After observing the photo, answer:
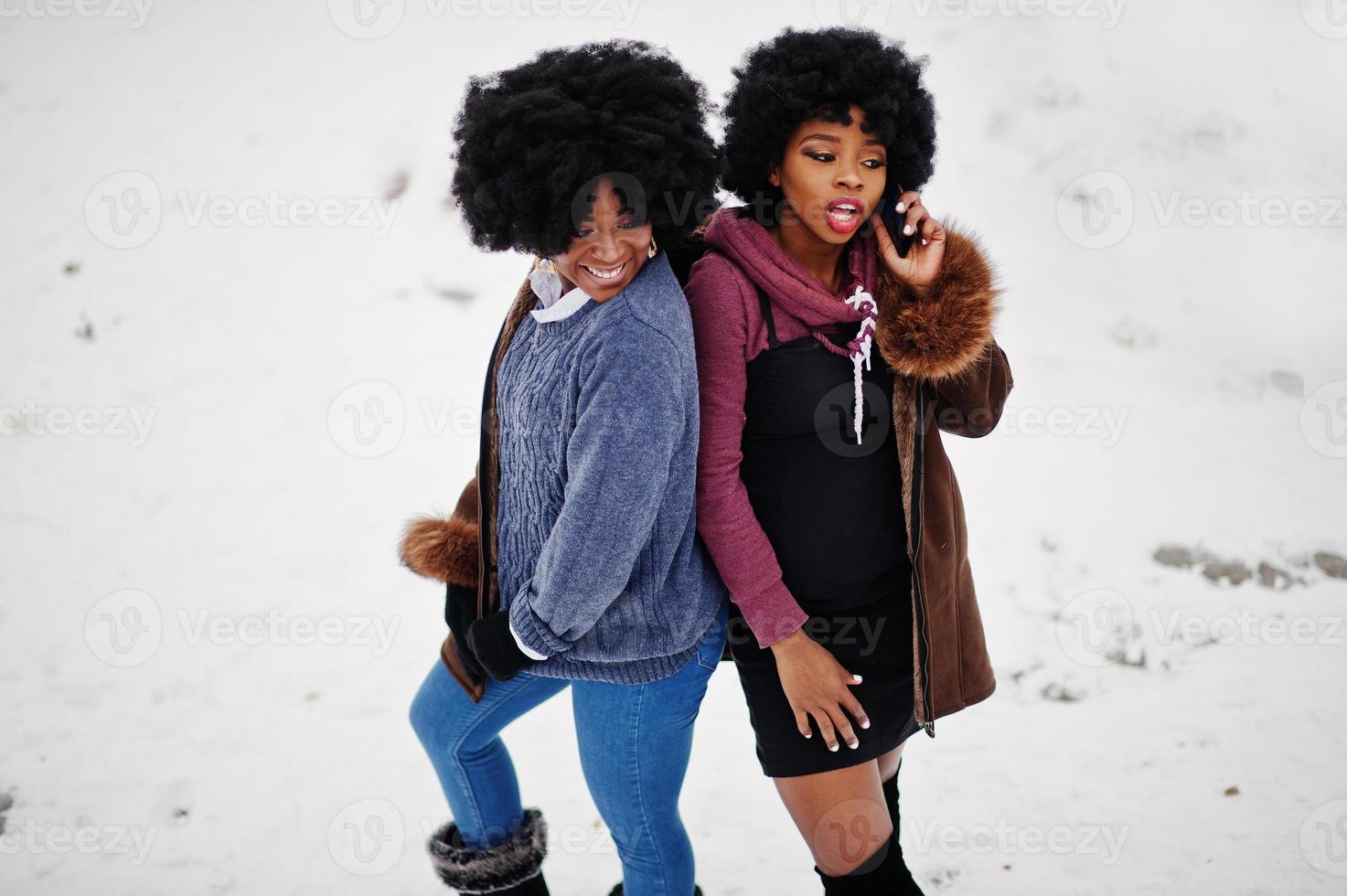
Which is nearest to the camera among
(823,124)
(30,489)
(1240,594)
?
(823,124)

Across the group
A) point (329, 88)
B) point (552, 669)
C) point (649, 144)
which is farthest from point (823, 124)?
point (329, 88)

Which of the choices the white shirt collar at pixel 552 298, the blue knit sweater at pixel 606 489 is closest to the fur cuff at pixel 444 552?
the blue knit sweater at pixel 606 489

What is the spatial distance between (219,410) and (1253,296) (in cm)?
424

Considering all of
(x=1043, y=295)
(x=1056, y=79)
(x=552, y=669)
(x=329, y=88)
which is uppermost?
(x=329, y=88)

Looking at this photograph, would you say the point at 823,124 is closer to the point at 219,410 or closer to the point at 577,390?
the point at 577,390

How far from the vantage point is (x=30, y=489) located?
3957 millimetres

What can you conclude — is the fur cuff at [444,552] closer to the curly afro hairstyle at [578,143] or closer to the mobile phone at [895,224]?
the curly afro hairstyle at [578,143]

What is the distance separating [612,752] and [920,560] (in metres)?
0.61

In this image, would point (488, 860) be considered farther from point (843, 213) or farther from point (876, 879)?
point (843, 213)

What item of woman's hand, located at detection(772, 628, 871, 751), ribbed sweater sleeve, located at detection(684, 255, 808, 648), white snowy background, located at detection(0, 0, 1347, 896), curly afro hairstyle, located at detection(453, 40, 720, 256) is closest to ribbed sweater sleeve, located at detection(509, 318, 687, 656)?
ribbed sweater sleeve, located at detection(684, 255, 808, 648)

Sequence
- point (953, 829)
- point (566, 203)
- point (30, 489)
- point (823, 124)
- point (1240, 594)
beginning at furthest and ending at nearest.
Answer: point (30, 489), point (1240, 594), point (953, 829), point (823, 124), point (566, 203)

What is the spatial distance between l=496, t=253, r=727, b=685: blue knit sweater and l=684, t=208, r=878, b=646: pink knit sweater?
6 cm

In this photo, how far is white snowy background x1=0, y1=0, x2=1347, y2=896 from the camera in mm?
2768

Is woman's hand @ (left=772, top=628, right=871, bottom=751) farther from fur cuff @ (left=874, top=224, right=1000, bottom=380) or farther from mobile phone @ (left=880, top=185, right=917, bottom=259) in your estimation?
mobile phone @ (left=880, top=185, right=917, bottom=259)
